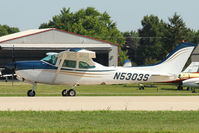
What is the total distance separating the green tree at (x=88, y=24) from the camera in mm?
122056

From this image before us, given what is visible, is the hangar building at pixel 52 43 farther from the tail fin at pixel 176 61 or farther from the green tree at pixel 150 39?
the green tree at pixel 150 39

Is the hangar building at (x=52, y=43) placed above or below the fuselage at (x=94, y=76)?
above

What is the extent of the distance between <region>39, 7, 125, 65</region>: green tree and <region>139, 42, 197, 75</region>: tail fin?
308ft

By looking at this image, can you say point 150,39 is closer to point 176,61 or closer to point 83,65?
point 176,61

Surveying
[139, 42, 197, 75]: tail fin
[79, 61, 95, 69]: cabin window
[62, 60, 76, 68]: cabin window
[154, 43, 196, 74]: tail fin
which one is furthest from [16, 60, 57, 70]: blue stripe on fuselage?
[154, 43, 196, 74]: tail fin

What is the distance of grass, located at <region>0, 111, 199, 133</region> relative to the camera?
11.4m

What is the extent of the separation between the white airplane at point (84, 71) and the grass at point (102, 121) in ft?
33.4

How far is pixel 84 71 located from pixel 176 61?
18.0ft

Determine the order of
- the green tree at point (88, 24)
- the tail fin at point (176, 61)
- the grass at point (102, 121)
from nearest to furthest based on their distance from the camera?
the grass at point (102, 121) → the tail fin at point (176, 61) → the green tree at point (88, 24)

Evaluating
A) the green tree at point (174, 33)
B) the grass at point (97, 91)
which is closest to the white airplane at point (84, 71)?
the grass at point (97, 91)

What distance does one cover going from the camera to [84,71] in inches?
1019

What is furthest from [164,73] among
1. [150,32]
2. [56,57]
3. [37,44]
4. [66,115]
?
[150,32]

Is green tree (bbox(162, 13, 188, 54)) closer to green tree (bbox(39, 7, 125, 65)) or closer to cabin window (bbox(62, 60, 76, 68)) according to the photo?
green tree (bbox(39, 7, 125, 65))

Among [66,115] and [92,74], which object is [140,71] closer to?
[92,74]
